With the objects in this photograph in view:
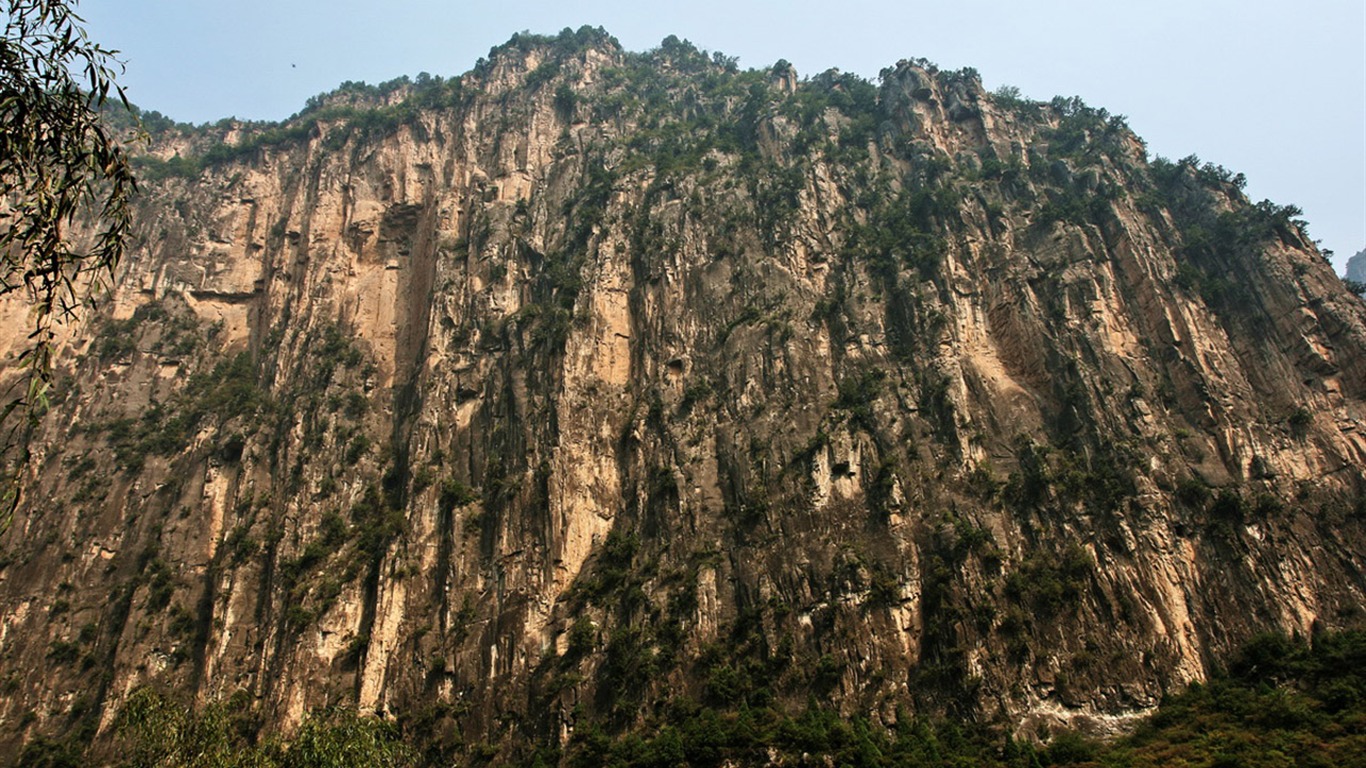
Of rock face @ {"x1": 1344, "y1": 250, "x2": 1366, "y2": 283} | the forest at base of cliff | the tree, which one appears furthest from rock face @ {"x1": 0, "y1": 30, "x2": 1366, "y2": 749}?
rock face @ {"x1": 1344, "y1": 250, "x2": 1366, "y2": 283}

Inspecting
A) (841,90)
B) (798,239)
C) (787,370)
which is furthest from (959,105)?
(787,370)

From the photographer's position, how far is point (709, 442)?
147 feet

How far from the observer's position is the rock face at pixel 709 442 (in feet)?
117

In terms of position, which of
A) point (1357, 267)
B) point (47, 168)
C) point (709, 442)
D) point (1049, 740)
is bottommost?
point (1049, 740)

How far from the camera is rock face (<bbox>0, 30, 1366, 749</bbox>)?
117 ft

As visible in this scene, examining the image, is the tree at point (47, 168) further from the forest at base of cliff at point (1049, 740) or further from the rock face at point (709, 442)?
the rock face at point (709, 442)

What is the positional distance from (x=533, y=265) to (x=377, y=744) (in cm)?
3834

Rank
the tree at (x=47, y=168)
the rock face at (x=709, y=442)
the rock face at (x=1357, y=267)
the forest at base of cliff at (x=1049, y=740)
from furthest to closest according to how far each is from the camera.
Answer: the rock face at (x=1357, y=267) < the rock face at (x=709, y=442) < the forest at base of cliff at (x=1049, y=740) < the tree at (x=47, y=168)

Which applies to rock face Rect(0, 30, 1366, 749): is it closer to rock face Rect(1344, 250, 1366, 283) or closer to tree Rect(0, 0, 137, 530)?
tree Rect(0, 0, 137, 530)

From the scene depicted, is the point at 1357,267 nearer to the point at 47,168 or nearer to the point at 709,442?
the point at 709,442

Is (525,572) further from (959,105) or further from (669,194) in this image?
(959,105)

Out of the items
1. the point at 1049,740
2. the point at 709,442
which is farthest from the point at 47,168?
the point at 709,442

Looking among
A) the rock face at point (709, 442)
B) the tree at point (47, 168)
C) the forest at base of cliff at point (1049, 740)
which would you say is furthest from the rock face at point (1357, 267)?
the tree at point (47, 168)

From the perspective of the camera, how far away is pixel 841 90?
242ft
